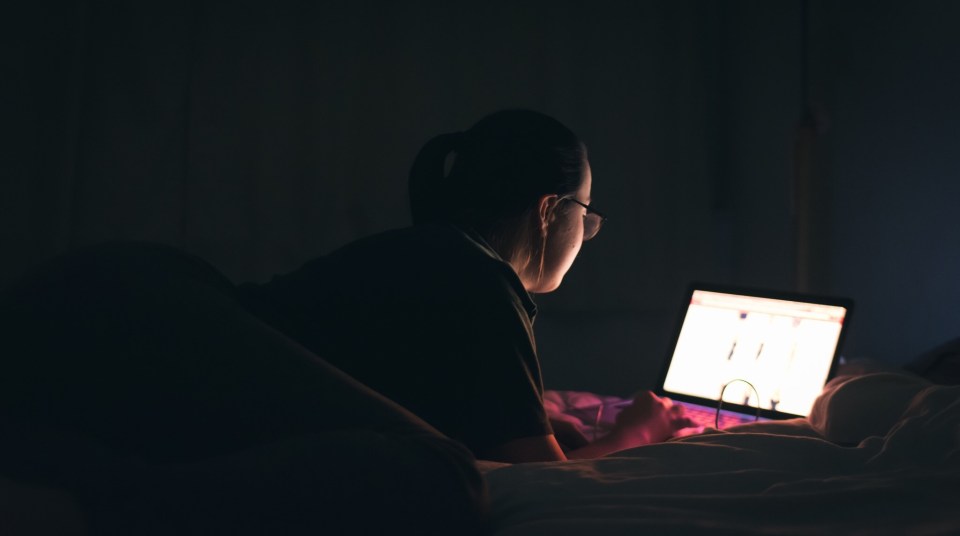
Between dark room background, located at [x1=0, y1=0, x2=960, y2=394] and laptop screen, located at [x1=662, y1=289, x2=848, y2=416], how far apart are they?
2.38 feet

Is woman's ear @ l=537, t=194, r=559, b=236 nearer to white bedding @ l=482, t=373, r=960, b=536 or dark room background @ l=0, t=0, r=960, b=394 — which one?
white bedding @ l=482, t=373, r=960, b=536

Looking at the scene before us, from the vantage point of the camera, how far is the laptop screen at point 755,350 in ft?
5.07

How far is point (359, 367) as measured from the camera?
980mm

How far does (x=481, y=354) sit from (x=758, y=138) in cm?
243

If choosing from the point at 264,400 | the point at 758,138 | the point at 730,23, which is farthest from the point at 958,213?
the point at 264,400

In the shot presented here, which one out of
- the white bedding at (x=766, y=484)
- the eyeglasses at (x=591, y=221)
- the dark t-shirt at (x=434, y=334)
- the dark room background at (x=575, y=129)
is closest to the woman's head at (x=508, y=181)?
the eyeglasses at (x=591, y=221)

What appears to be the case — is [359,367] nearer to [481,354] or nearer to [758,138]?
[481,354]

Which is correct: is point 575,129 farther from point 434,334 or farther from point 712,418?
point 434,334

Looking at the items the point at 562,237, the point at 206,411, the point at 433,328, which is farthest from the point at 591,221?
the point at 206,411

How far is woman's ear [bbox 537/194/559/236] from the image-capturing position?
1.27 metres

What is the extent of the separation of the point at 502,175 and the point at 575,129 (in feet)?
5.78

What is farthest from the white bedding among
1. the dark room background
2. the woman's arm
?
the dark room background

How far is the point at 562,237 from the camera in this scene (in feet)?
4.49

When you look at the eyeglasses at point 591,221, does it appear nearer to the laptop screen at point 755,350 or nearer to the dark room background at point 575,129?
the laptop screen at point 755,350
